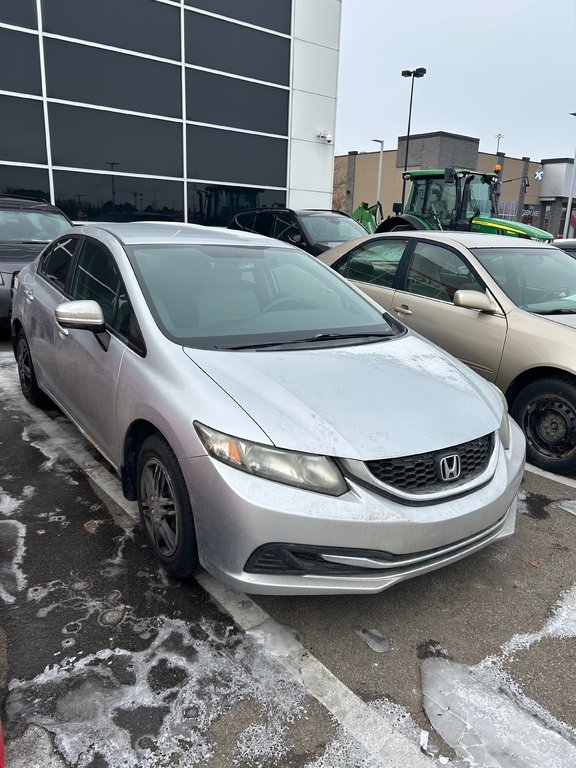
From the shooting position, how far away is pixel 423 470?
A: 2365mm

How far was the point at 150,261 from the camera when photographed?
330 cm

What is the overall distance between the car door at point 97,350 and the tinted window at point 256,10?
477 inches

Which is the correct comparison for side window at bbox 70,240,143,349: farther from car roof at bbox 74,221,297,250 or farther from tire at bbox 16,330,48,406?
tire at bbox 16,330,48,406

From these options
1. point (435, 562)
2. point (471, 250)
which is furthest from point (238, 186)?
point (435, 562)

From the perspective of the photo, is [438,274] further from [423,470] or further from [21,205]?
[21,205]

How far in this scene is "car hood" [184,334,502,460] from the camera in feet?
7.63

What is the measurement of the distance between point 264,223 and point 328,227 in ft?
4.17

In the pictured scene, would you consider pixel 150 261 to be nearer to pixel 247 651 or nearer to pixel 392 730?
pixel 247 651

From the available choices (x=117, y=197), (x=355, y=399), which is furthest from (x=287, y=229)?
(x=355, y=399)

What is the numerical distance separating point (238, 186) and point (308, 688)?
13630 mm

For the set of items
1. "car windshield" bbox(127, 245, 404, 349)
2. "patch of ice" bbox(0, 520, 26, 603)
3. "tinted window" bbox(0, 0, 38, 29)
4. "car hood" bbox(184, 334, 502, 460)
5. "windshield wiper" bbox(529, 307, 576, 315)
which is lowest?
"patch of ice" bbox(0, 520, 26, 603)

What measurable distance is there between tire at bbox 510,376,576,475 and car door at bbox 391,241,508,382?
0.36 metres

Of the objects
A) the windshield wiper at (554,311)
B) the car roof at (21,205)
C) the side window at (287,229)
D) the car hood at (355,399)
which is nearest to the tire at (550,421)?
the windshield wiper at (554,311)

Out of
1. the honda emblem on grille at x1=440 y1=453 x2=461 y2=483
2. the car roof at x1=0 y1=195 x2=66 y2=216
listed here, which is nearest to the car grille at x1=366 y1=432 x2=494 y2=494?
the honda emblem on grille at x1=440 y1=453 x2=461 y2=483
